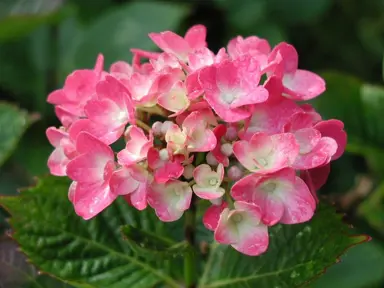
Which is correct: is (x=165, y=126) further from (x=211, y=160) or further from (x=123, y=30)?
(x=123, y=30)

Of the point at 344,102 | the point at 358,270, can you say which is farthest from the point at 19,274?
the point at 344,102

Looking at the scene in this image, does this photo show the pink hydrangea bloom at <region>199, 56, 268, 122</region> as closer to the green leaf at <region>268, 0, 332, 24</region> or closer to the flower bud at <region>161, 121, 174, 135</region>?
the flower bud at <region>161, 121, 174, 135</region>

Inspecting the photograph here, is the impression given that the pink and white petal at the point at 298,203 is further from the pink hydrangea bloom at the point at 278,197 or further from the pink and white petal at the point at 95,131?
the pink and white petal at the point at 95,131

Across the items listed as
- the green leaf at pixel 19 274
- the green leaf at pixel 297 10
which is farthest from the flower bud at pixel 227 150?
the green leaf at pixel 297 10

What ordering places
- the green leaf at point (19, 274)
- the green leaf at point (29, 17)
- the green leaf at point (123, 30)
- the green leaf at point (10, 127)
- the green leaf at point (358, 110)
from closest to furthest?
the green leaf at point (19, 274), the green leaf at point (10, 127), the green leaf at point (358, 110), the green leaf at point (29, 17), the green leaf at point (123, 30)

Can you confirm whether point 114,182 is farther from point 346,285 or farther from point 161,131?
point 346,285

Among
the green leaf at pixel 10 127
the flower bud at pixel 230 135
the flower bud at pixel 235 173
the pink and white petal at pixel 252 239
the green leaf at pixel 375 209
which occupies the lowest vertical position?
the green leaf at pixel 375 209
